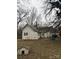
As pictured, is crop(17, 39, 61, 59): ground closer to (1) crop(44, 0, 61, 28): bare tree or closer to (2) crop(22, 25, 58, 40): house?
(2) crop(22, 25, 58, 40): house

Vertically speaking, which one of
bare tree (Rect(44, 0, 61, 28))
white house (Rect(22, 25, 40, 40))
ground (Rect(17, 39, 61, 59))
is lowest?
ground (Rect(17, 39, 61, 59))

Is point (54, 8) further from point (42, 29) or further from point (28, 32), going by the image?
point (28, 32)

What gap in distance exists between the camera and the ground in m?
1.47

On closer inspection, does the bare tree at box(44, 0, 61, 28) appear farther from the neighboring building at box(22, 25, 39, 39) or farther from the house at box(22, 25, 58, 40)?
the neighboring building at box(22, 25, 39, 39)

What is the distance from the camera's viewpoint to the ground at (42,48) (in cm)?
147

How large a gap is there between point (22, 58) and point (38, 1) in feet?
2.10

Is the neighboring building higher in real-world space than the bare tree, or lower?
lower

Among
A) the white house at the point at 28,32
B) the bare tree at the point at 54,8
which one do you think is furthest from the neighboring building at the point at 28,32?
the bare tree at the point at 54,8

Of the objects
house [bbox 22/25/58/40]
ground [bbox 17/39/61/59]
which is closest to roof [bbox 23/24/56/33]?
house [bbox 22/25/58/40]
